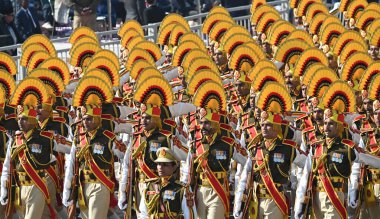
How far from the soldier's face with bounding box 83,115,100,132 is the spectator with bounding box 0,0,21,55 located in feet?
28.3

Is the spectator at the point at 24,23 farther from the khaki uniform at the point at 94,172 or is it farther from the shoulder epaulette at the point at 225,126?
the shoulder epaulette at the point at 225,126

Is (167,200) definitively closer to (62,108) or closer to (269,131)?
(269,131)

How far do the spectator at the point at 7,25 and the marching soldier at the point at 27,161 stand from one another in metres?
8.26

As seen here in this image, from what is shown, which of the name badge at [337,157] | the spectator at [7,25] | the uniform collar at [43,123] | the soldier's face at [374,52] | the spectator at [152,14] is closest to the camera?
the name badge at [337,157]

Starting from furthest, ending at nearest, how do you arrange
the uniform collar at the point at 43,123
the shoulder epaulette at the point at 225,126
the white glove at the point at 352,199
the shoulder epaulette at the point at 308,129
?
the shoulder epaulette at the point at 308,129 < the uniform collar at the point at 43,123 < the shoulder epaulette at the point at 225,126 < the white glove at the point at 352,199

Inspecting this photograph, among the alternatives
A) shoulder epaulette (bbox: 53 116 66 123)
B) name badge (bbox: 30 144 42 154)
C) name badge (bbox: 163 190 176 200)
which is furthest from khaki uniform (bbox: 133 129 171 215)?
name badge (bbox: 163 190 176 200)

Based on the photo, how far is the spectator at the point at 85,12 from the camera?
31734 mm

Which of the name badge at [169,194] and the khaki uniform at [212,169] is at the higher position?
the khaki uniform at [212,169]

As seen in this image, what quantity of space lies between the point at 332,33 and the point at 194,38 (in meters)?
2.69

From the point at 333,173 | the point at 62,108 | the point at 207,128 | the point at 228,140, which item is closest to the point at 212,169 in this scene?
the point at 228,140

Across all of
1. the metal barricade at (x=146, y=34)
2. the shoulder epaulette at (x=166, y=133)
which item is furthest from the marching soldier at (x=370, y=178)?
the metal barricade at (x=146, y=34)

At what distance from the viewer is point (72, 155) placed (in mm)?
22344

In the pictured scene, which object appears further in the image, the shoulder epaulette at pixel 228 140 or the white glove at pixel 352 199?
the shoulder epaulette at pixel 228 140

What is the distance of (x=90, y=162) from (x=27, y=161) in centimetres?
83
